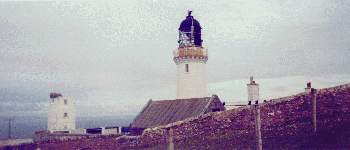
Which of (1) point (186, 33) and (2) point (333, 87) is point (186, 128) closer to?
(2) point (333, 87)

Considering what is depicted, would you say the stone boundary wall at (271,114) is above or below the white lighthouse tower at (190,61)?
below

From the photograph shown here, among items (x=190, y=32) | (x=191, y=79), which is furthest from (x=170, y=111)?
(x=190, y=32)

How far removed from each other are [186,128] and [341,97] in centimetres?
830

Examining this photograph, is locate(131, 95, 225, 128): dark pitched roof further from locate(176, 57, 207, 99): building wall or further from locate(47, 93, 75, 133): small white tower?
locate(47, 93, 75, 133): small white tower

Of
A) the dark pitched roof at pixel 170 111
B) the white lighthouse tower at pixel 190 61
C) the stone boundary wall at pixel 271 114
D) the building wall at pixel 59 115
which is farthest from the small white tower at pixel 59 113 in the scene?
the stone boundary wall at pixel 271 114

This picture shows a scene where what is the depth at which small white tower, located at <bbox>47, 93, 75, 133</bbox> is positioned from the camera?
42406mm

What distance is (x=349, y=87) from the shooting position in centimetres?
1298

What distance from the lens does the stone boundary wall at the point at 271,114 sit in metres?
13.4

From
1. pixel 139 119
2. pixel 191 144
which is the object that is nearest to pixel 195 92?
pixel 139 119

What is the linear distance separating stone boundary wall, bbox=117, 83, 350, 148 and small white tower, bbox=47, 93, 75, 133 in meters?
31.0

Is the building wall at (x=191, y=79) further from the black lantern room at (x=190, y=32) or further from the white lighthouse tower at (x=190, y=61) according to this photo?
the black lantern room at (x=190, y=32)

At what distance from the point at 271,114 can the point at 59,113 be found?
37.0 meters

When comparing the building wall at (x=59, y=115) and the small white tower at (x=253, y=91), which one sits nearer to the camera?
the small white tower at (x=253, y=91)

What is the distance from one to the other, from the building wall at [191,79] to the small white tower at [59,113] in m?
22.5
